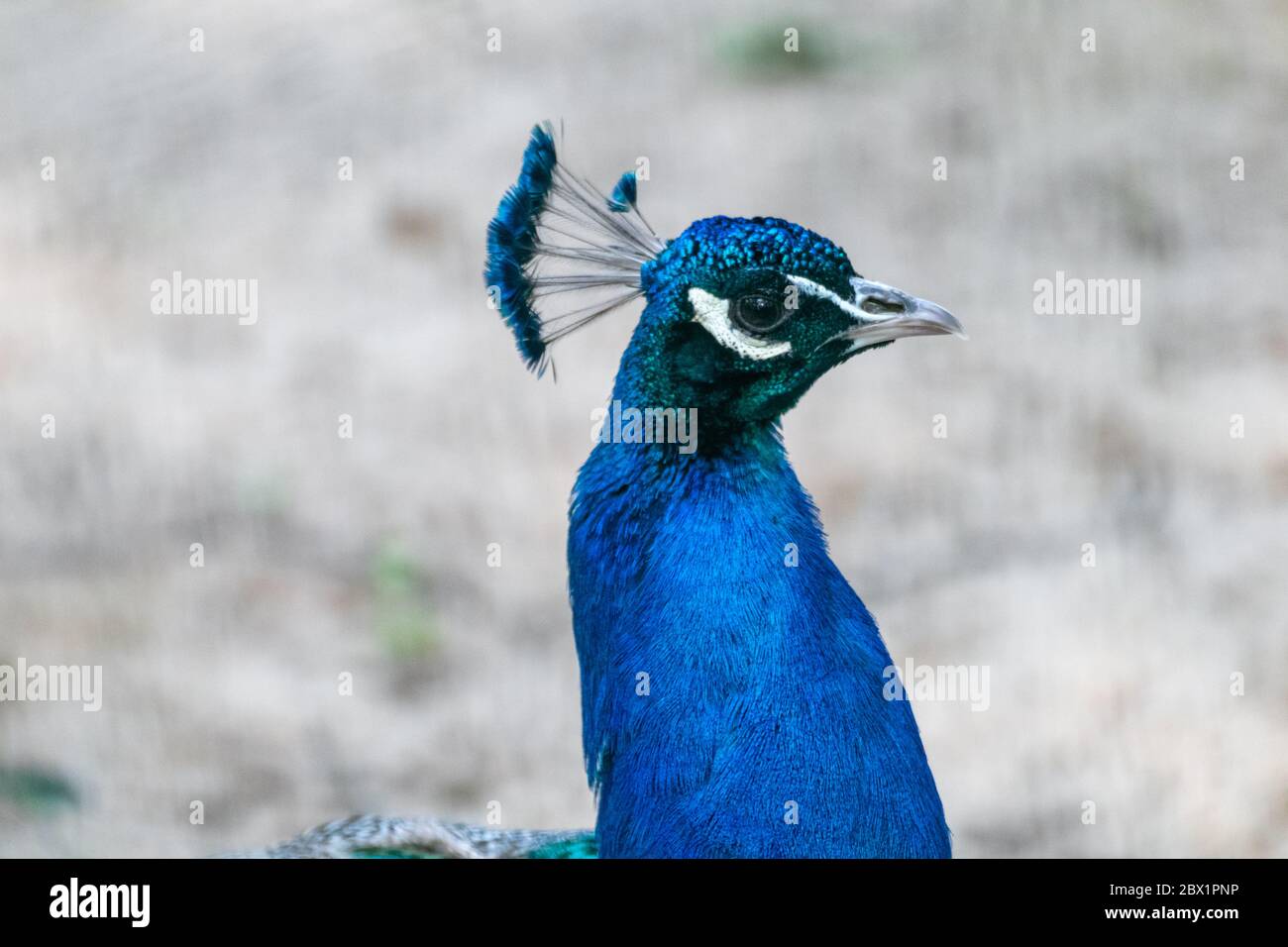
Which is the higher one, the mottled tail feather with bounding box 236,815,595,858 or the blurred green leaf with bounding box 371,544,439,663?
the blurred green leaf with bounding box 371,544,439,663

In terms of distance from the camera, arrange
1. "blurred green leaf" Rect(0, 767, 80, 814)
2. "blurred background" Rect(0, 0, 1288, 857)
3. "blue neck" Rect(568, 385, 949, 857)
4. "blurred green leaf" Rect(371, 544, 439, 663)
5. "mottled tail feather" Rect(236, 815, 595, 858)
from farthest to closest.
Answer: "blurred green leaf" Rect(371, 544, 439, 663) → "blurred background" Rect(0, 0, 1288, 857) → "blurred green leaf" Rect(0, 767, 80, 814) → "mottled tail feather" Rect(236, 815, 595, 858) → "blue neck" Rect(568, 385, 949, 857)

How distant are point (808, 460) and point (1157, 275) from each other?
1.30 metres

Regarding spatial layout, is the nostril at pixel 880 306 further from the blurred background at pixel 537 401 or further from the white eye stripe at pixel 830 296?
the blurred background at pixel 537 401

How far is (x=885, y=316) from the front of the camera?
6.46 ft

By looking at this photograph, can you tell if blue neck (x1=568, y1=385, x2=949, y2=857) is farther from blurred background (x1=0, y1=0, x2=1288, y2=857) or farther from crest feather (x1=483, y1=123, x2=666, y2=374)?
blurred background (x1=0, y1=0, x2=1288, y2=857)

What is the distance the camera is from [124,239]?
4.64 metres

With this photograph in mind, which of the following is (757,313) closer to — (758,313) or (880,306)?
(758,313)

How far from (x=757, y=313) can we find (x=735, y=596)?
341mm

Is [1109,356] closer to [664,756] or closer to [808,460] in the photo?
[808,460]

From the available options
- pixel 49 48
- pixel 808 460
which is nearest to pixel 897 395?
pixel 808 460

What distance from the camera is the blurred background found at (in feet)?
11.5

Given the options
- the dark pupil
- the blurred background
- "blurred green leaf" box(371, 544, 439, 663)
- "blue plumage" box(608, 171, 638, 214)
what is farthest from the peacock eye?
"blurred green leaf" box(371, 544, 439, 663)

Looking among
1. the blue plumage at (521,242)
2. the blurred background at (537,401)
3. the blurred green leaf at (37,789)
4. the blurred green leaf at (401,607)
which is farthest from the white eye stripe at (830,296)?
the blurred green leaf at (37,789)

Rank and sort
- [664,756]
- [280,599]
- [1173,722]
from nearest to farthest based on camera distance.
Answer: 1. [664,756]
2. [1173,722]
3. [280,599]
